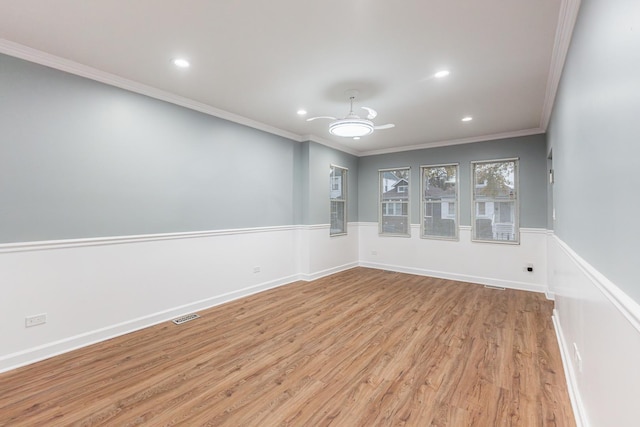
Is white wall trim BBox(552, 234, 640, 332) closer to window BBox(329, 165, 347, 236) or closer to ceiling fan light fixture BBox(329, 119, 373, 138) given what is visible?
ceiling fan light fixture BBox(329, 119, 373, 138)

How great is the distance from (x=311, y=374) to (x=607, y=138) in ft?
7.88

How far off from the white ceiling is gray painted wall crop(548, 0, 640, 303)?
2.20 feet

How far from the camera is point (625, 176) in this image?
3.49 ft

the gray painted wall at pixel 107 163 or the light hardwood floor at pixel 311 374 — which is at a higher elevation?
the gray painted wall at pixel 107 163

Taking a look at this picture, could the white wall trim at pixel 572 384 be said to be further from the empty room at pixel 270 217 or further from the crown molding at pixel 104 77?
the crown molding at pixel 104 77

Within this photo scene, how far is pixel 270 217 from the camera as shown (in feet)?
16.2

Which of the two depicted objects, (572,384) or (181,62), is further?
(181,62)

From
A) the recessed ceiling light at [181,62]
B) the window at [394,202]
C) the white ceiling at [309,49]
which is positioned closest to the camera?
the white ceiling at [309,49]

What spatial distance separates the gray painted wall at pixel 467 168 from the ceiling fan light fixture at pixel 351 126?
3044 millimetres

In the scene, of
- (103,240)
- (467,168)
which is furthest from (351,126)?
(467,168)

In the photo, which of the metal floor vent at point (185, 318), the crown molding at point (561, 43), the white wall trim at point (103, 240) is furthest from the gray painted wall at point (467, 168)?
the metal floor vent at point (185, 318)

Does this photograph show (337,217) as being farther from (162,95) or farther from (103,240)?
(103,240)

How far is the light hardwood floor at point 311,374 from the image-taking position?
1.92 m

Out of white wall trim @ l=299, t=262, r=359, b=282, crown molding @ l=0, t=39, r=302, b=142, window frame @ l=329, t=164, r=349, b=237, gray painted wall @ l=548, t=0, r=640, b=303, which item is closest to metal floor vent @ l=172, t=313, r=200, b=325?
white wall trim @ l=299, t=262, r=359, b=282
